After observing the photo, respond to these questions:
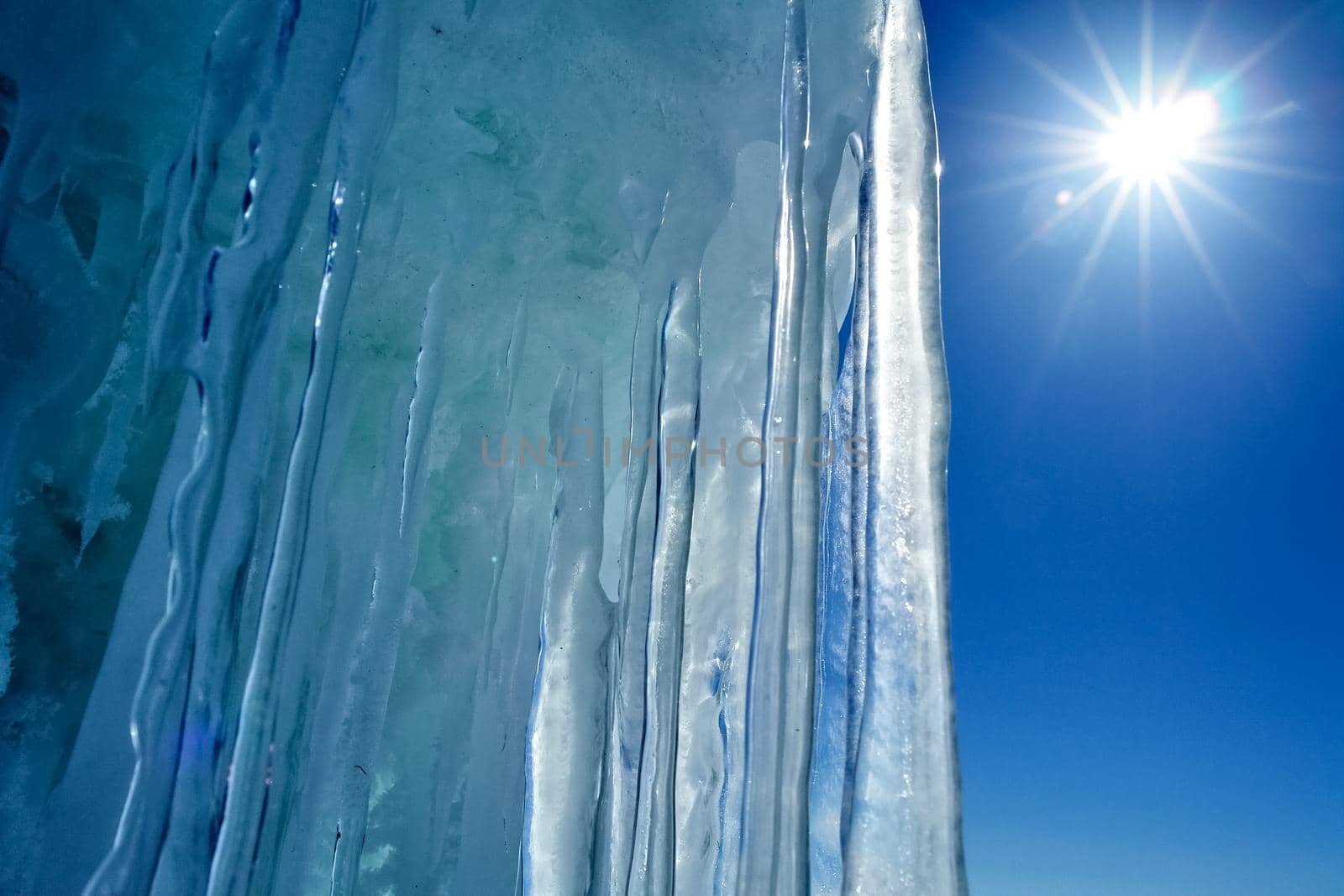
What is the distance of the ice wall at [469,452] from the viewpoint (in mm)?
1238

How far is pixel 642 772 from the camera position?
1.40 m

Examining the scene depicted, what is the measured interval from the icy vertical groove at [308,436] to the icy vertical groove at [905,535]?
998mm

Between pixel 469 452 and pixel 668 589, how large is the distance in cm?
83

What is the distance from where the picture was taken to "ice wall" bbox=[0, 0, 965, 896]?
48.8 inches

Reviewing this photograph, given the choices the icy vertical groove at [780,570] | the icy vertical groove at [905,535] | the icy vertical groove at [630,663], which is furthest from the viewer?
the icy vertical groove at [630,663]

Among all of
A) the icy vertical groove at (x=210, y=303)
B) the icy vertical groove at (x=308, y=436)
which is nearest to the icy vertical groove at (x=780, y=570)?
the icy vertical groove at (x=308, y=436)

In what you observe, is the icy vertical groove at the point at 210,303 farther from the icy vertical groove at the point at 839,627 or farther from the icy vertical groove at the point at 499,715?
the icy vertical groove at the point at 839,627

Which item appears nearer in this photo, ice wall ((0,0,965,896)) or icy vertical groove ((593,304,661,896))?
ice wall ((0,0,965,896))

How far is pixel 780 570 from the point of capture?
127 centimetres

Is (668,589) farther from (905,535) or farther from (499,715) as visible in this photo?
(499,715)

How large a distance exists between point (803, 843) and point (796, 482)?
0.55 m

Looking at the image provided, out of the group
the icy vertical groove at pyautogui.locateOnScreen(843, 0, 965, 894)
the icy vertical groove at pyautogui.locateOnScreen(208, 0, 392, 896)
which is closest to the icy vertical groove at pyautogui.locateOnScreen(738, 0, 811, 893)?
the icy vertical groove at pyautogui.locateOnScreen(843, 0, 965, 894)

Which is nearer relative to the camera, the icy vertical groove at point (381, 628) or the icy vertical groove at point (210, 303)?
the icy vertical groove at point (210, 303)

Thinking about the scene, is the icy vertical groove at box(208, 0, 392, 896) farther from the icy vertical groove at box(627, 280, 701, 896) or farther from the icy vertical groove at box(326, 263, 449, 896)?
the icy vertical groove at box(627, 280, 701, 896)
